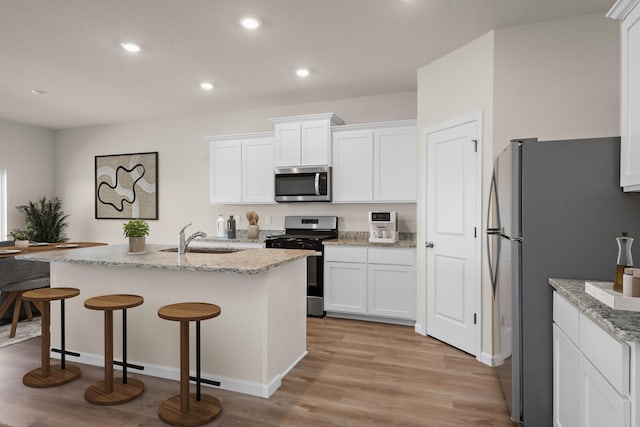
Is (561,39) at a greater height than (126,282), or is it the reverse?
(561,39)

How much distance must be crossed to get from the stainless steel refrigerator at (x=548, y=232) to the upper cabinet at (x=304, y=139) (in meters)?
2.71

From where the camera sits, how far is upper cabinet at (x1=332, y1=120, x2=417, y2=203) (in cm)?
428

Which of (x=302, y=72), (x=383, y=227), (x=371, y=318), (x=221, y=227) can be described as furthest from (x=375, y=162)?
(x=221, y=227)

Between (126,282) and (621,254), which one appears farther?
(126,282)

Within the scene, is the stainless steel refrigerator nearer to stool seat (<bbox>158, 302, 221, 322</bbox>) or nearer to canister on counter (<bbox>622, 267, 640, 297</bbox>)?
canister on counter (<bbox>622, 267, 640, 297</bbox>)

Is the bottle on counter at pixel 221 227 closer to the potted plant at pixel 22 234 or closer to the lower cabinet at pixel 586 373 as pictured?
the potted plant at pixel 22 234

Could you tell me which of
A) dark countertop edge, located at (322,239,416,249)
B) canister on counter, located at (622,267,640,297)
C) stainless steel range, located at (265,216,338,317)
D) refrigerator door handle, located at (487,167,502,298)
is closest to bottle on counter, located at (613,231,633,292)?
canister on counter, located at (622,267,640,297)

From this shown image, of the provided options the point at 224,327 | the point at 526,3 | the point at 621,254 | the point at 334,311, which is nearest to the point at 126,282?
the point at 224,327

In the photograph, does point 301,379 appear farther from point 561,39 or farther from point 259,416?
point 561,39

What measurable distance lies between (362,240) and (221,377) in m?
2.46

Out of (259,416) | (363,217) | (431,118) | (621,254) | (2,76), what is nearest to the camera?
(621,254)

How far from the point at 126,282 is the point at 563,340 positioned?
2.80 m

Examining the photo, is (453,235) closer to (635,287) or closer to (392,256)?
(392,256)

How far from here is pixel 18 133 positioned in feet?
20.3
